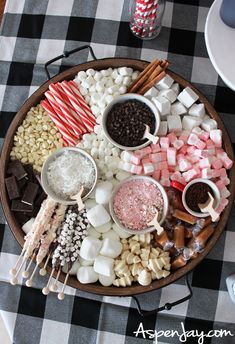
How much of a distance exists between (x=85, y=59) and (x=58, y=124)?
0.29 m

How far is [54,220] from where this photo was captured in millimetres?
1418

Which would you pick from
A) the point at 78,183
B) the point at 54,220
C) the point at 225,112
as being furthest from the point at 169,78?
the point at 54,220

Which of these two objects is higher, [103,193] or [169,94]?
[169,94]

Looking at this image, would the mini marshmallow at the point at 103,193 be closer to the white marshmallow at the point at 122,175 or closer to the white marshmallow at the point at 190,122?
the white marshmallow at the point at 122,175

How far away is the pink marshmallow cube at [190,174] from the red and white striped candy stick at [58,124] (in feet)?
1.12

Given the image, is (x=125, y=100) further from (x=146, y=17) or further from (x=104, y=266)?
(x=104, y=266)

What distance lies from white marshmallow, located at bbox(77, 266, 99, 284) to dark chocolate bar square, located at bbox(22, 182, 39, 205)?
0.24m

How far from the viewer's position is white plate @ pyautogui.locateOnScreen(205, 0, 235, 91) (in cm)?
131

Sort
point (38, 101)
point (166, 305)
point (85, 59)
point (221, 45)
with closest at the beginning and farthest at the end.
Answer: point (221, 45)
point (166, 305)
point (38, 101)
point (85, 59)

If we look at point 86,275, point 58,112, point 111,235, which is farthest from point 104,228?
point 58,112

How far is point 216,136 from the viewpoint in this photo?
1438mm

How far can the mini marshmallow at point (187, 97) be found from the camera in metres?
1.46

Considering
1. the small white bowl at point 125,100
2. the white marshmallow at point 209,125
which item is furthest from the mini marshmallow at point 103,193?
the white marshmallow at point 209,125

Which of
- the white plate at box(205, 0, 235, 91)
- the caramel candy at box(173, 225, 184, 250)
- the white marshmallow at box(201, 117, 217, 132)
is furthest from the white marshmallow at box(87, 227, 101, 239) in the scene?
the white plate at box(205, 0, 235, 91)
